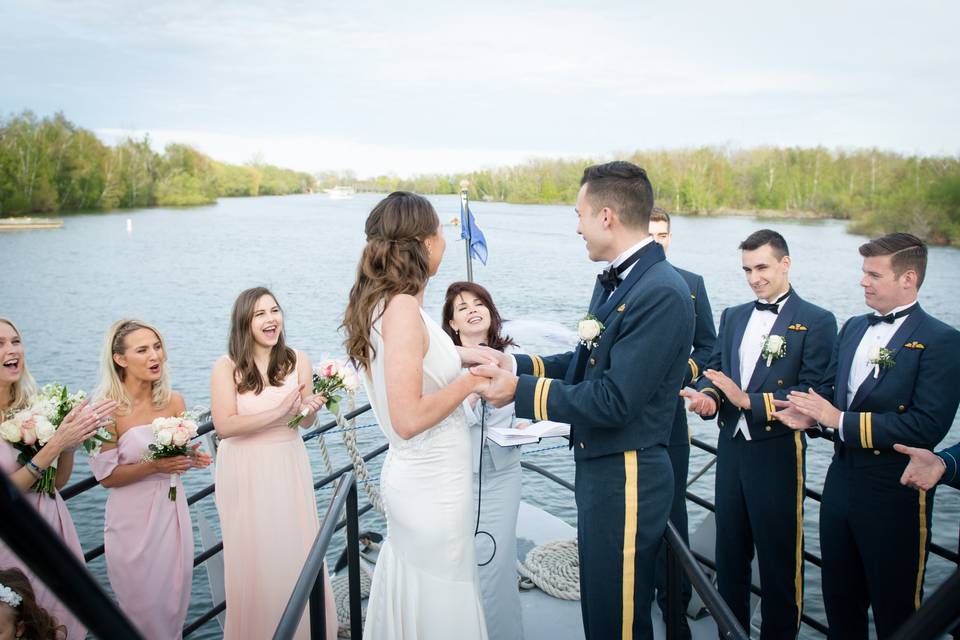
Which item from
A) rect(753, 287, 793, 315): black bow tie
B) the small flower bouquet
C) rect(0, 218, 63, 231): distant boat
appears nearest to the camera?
the small flower bouquet

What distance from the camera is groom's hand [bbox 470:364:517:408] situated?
2.71 m

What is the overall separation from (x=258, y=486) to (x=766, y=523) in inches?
107

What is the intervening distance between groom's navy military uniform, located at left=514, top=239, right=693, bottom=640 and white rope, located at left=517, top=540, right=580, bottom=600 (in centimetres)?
160

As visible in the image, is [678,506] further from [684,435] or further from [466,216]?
[466,216]

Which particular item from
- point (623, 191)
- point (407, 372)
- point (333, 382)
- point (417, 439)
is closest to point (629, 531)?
point (417, 439)

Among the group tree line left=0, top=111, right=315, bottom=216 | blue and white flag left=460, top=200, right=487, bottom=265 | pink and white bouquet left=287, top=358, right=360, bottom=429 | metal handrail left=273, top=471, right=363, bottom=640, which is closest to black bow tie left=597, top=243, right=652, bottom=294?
metal handrail left=273, top=471, right=363, bottom=640

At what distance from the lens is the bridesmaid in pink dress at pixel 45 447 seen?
10.5ft

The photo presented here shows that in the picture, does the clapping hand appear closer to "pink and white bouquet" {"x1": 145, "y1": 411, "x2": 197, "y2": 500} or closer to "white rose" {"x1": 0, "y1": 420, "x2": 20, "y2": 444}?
"pink and white bouquet" {"x1": 145, "y1": 411, "x2": 197, "y2": 500}

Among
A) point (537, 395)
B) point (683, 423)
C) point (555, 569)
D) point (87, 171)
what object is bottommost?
point (555, 569)

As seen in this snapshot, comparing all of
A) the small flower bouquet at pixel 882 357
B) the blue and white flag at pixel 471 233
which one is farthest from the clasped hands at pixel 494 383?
the blue and white flag at pixel 471 233

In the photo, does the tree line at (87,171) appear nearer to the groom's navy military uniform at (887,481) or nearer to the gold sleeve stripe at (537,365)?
the gold sleeve stripe at (537,365)

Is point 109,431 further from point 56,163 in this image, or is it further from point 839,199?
point 56,163

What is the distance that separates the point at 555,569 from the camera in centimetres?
448

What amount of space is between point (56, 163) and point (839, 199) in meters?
59.4
